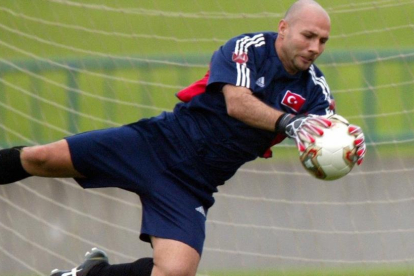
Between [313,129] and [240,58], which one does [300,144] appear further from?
[240,58]

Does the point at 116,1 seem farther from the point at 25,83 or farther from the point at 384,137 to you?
the point at 384,137

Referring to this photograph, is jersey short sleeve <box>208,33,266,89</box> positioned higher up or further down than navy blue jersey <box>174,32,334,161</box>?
higher up

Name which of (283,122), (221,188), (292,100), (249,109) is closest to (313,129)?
(283,122)

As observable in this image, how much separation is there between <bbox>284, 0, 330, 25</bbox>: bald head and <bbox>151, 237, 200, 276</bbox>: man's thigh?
1.18 meters

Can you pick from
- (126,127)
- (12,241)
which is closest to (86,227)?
(12,241)

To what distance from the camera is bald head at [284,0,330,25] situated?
189 inches

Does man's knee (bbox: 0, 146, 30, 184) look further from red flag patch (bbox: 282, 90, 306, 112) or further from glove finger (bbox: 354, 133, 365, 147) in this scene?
glove finger (bbox: 354, 133, 365, 147)

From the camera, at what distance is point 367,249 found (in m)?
8.37

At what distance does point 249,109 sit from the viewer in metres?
4.57

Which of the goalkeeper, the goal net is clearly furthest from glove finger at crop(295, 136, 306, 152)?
the goal net

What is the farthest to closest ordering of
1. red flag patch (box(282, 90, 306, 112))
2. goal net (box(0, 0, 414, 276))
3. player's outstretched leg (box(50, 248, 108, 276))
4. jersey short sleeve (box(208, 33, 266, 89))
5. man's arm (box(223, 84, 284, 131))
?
goal net (box(0, 0, 414, 276)), player's outstretched leg (box(50, 248, 108, 276)), red flag patch (box(282, 90, 306, 112)), jersey short sleeve (box(208, 33, 266, 89)), man's arm (box(223, 84, 284, 131))

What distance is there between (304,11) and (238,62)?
1.34 feet

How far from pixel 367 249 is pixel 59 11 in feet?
13.7

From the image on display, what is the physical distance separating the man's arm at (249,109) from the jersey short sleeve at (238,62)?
1.8 inches
